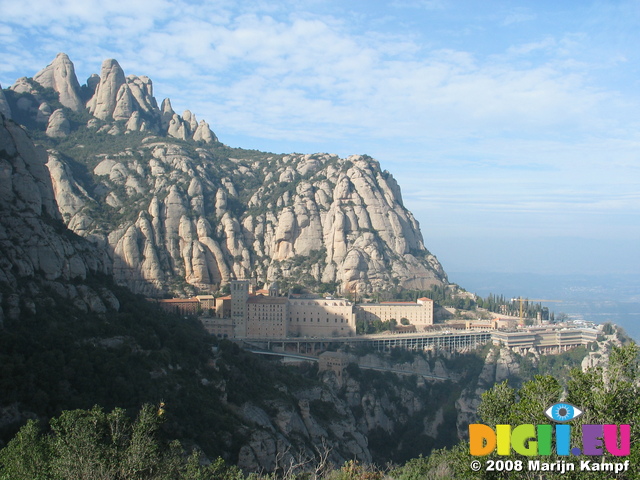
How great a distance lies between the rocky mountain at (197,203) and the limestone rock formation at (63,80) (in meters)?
0.32

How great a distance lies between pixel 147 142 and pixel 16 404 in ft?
371

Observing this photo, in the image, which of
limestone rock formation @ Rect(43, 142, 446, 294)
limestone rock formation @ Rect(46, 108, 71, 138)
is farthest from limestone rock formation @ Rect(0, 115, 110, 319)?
limestone rock formation @ Rect(46, 108, 71, 138)

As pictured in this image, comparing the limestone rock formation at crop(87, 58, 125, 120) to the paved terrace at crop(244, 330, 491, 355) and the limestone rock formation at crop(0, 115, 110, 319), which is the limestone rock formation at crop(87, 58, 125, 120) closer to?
the limestone rock formation at crop(0, 115, 110, 319)

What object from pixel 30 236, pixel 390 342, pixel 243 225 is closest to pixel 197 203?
pixel 243 225

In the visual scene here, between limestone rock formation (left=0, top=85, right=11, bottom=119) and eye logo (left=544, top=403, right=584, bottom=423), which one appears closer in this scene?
eye logo (left=544, top=403, right=584, bottom=423)

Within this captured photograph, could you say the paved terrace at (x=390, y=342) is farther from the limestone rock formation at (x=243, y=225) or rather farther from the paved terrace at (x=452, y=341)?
the limestone rock formation at (x=243, y=225)

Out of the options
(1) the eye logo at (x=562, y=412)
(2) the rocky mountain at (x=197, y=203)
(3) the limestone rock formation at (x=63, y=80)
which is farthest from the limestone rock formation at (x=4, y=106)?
(1) the eye logo at (x=562, y=412)

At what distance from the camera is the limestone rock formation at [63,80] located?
15238cm

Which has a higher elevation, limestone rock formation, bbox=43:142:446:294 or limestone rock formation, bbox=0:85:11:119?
limestone rock formation, bbox=0:85:11:119

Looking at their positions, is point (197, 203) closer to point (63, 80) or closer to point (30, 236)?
point (63, 80)

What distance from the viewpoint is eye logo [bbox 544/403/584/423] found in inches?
838

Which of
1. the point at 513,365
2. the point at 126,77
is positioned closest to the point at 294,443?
the point at 513,365

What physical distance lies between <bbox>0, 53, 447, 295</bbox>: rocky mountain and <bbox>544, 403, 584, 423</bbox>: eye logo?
308ft

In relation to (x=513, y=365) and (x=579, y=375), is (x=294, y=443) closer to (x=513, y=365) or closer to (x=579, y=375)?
(x=579, y=375)
